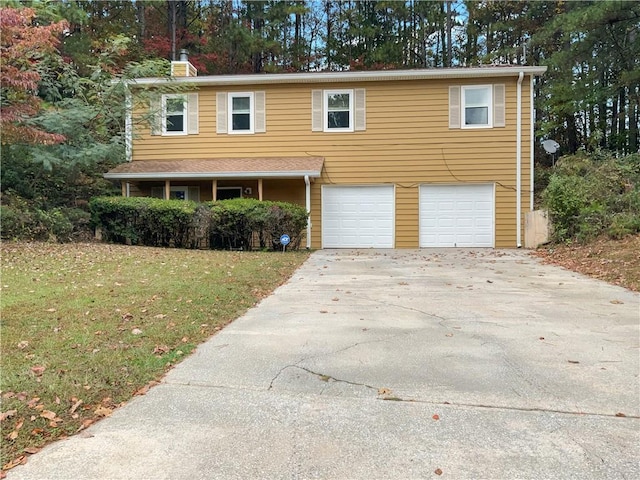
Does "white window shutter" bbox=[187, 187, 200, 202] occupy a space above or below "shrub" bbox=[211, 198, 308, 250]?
above

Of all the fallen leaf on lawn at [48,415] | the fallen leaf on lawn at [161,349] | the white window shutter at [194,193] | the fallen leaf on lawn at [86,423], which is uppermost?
the white window shutter at [194,193]

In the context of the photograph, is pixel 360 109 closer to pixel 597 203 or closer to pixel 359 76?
pixel 359 76

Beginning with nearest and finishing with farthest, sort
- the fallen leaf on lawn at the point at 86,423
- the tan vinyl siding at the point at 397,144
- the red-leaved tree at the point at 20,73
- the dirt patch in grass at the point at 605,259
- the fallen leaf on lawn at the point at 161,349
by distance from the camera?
1. the fallen leaf on lawn at the point at 86,423
2. the fallen leaf on lawn at the point at 161,349
3. the dirt patch in grass at the point at 605,259
4. the red-leaved tree at the point at 20,73
5. the tan vinyl siding at the point at 397,144

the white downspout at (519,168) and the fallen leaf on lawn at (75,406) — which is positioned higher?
the white downspout at (519,168)

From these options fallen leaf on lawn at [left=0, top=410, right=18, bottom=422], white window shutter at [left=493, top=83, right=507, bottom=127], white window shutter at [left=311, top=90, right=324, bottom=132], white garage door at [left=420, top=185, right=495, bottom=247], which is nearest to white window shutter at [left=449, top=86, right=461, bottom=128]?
white window shutter at [left=493, top=83, right=507, bottom=127]

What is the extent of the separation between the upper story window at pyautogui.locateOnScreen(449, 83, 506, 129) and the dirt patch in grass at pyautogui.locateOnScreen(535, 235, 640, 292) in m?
4.47

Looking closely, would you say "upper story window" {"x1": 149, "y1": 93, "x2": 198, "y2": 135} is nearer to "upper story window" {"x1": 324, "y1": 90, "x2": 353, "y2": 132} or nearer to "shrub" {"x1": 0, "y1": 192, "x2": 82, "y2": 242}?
"shrub" {"x1": 0, "y1": 192, "x2": 82, "y2": 242}

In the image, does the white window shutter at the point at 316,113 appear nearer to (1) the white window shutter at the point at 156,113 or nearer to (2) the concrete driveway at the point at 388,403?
(1) the white window shutter at the point at 156,113

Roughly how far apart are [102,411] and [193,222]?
8.87m

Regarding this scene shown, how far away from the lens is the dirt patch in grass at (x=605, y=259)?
7.35m

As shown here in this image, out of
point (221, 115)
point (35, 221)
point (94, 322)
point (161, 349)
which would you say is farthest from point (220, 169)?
point (161, 349)

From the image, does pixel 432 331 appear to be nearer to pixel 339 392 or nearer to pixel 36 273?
pixel 339 392

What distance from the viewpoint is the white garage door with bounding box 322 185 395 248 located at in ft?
46.0

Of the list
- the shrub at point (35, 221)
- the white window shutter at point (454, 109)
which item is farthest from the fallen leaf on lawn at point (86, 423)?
the white window shutter at point (454, 109)
